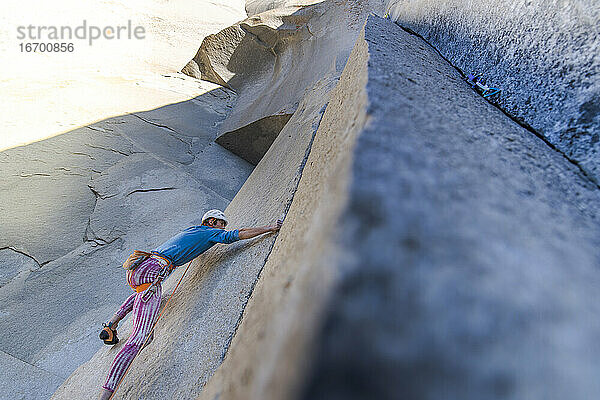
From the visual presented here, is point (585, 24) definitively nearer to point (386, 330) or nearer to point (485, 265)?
point (485, 265)

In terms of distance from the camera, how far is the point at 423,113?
482mm

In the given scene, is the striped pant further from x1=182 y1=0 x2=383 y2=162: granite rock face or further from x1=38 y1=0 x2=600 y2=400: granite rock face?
x1=182 y1=0 x2=383 y2=162: granite rock face

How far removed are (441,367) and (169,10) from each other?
765 centimetres

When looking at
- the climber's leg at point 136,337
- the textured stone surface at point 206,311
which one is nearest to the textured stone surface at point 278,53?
the textured stone surface at point 206,311

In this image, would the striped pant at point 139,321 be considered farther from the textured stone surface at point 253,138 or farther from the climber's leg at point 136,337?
the textured stone surface at point 253,138

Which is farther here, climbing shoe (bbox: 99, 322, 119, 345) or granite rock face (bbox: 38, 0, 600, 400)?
climbing shoe (bbox: 99, 322, 119, 345)

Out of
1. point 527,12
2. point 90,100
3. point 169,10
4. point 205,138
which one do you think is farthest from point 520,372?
point 169,10

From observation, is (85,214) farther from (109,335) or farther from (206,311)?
(206,311)

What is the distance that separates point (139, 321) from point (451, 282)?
5.32 ft

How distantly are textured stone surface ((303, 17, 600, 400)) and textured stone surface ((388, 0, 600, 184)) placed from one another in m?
0.26

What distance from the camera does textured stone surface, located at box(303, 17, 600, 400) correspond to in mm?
235

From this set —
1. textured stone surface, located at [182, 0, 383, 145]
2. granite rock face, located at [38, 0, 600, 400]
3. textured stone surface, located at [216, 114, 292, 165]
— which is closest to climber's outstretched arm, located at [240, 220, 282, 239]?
granite rock face, located at [38, 0, 600, 400]

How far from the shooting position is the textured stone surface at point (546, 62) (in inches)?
24.2

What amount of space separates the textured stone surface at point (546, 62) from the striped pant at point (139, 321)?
5.03 feet
